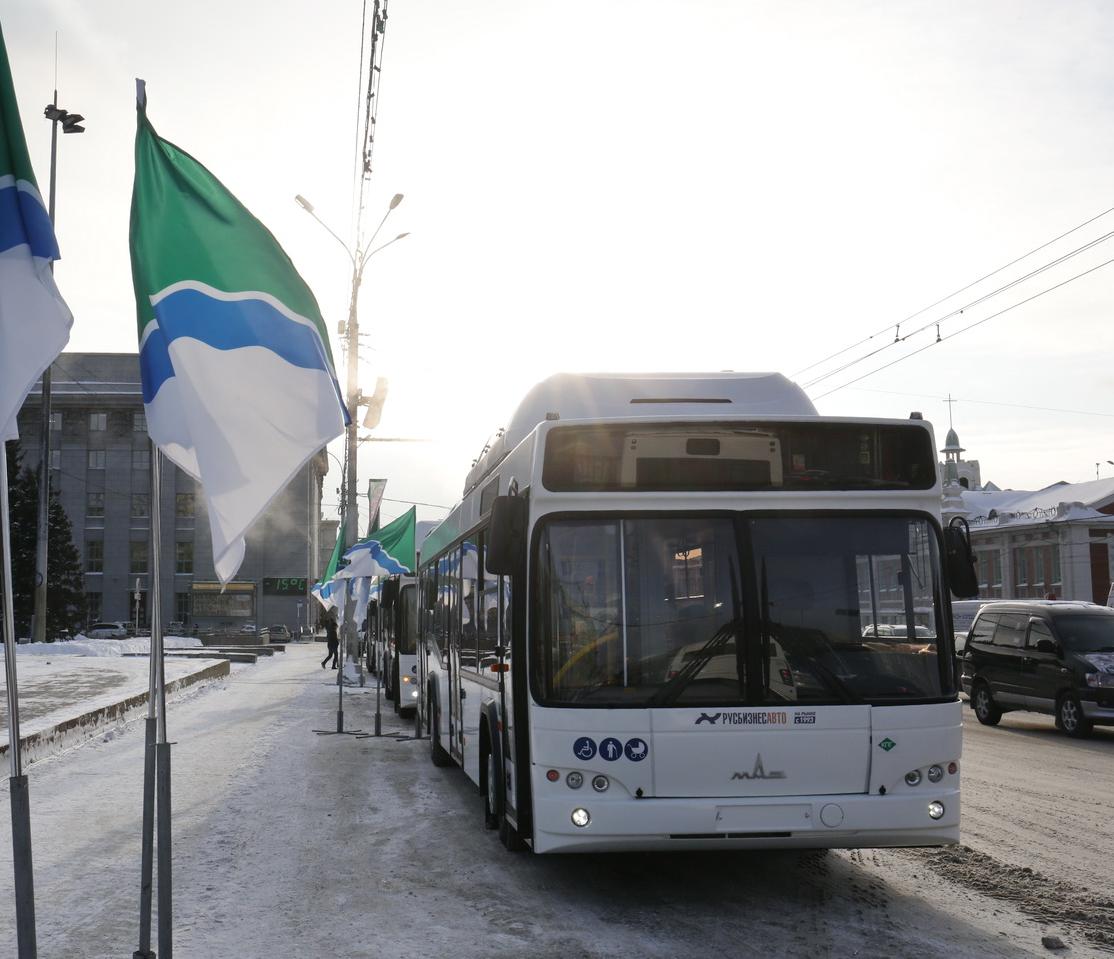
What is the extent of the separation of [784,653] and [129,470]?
89236 mm

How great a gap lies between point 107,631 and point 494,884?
7532 cm

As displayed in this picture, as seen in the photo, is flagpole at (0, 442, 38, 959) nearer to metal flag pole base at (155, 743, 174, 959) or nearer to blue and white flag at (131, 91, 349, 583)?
metal flag pole base at (155, 743, 174, 959)

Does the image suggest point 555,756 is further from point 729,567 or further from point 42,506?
point 42,506

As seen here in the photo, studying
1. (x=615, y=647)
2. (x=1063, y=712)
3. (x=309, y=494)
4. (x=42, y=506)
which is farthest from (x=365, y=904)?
(x=309, y=494)

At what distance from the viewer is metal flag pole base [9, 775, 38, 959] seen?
4.47 m

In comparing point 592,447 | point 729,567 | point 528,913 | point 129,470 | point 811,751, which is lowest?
point 528,913

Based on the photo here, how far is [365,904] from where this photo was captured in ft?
23.7

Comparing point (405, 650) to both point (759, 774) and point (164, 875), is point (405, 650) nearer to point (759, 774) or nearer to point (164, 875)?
point (759, 774)

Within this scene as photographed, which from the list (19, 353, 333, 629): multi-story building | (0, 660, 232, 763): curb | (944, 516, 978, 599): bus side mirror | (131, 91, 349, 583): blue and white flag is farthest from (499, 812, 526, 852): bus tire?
(19, 353, 333, 629): multi-story building

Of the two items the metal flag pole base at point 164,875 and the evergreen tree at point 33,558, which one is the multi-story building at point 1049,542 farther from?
the metal flag pole base at point 164,875

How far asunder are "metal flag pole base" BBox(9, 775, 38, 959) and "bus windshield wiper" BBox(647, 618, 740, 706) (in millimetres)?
3471

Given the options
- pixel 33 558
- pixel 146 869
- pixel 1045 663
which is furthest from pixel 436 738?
pixel 33 558

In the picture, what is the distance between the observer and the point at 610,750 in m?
7.08

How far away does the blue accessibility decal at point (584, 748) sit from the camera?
280 inches
